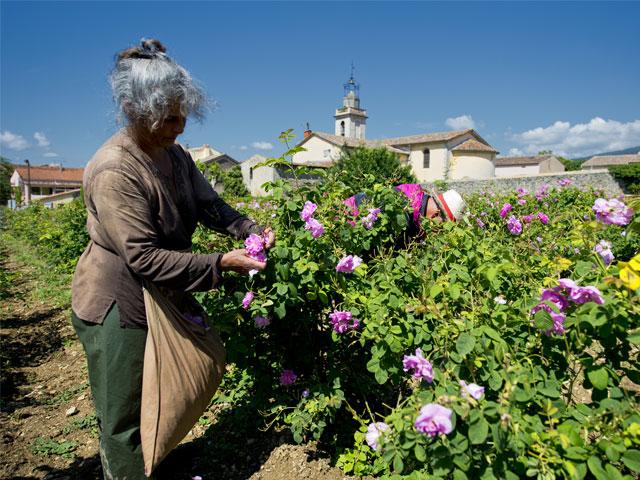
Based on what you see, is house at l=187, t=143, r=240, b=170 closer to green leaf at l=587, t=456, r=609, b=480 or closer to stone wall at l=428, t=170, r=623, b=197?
stone wall at l=428, t=170, r=623, b=197

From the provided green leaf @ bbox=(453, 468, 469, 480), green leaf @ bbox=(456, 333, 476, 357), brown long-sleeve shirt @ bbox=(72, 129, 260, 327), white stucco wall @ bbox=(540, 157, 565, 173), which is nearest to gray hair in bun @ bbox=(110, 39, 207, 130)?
brown long-sleeve shirt @ bbox=(72, 129, 260, 327)

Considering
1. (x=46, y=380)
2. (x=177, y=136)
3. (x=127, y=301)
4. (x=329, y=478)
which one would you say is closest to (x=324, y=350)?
(x=329, y=478)

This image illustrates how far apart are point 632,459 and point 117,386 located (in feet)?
5.51

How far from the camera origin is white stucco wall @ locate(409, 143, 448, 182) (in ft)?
123

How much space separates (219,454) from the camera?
99.5 inches

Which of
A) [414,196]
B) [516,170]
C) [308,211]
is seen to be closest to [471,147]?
[516,170]

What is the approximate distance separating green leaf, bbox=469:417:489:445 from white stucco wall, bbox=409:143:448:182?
36.8 meters

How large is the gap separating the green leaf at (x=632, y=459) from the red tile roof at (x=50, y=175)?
65969 millimetres

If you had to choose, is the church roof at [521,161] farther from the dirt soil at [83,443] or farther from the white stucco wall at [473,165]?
the dirt soil at [83,443]

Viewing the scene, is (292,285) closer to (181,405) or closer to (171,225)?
(171,225)

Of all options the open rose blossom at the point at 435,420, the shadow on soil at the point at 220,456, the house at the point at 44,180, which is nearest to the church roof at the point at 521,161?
the house at the point at 44,180

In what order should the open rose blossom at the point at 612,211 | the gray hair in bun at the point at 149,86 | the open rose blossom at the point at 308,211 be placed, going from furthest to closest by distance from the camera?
the open rose blossom at the point at 308,211
the gray hair in bun at the point at 149,86
the open rose blossom at the point at 612,211

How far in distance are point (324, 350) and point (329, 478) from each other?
62 centimetres

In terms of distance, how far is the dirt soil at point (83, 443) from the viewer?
238 cm
